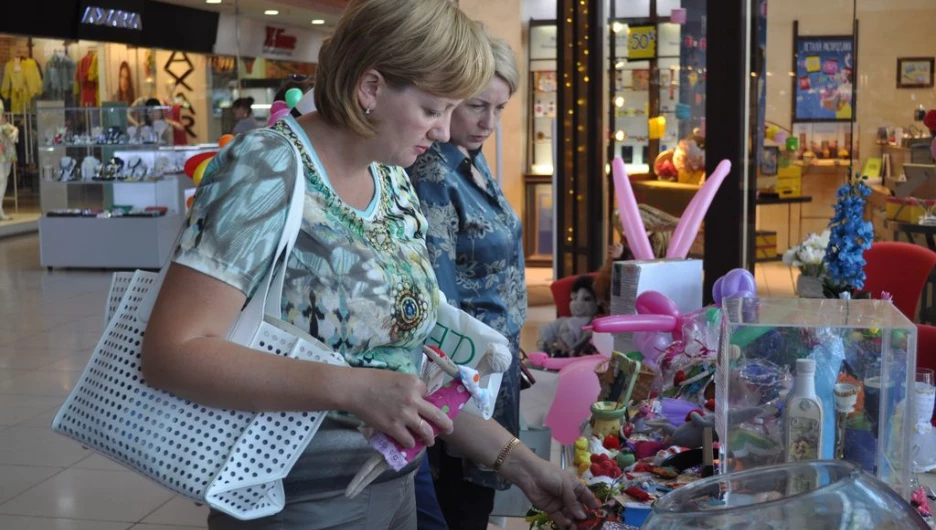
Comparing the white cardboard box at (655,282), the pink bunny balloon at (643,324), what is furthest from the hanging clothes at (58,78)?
the pink bunny balloon at (643,324)

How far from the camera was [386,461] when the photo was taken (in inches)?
53.1

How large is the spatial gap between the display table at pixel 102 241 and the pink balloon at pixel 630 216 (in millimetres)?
7698

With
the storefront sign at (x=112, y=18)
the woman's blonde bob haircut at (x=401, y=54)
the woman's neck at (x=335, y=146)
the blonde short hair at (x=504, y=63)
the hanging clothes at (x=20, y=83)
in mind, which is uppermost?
the storefront sign at (x=112, y=18)

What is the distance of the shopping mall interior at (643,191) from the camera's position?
370 centimetres

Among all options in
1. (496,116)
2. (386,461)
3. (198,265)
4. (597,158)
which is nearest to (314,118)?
(198,265)

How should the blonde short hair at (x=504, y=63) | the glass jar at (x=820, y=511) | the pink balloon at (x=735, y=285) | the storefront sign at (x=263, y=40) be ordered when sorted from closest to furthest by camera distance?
the glass jar at (x=820, y=511) → the blonde short hair at (x=504, y=63) → the pink balloon at (x=735, y=285) → the storefront sign at (x=263, y=40)

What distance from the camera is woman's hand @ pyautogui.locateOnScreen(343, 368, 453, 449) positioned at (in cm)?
129

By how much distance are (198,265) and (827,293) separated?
1728mm

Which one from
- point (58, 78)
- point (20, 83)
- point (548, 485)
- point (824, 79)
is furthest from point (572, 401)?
point (20, 83)

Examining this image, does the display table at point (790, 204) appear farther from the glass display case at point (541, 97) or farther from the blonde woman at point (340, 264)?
the glass display case at point (541, 97)

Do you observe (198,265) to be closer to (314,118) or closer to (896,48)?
(314,118)

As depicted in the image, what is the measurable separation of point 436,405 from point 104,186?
1039cm

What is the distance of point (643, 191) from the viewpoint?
20.4ft

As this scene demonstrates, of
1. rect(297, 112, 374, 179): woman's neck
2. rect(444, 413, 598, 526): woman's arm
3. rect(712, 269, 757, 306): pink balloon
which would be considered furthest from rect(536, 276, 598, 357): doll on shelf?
rect(297, 112, 374, 179): woman's neck
